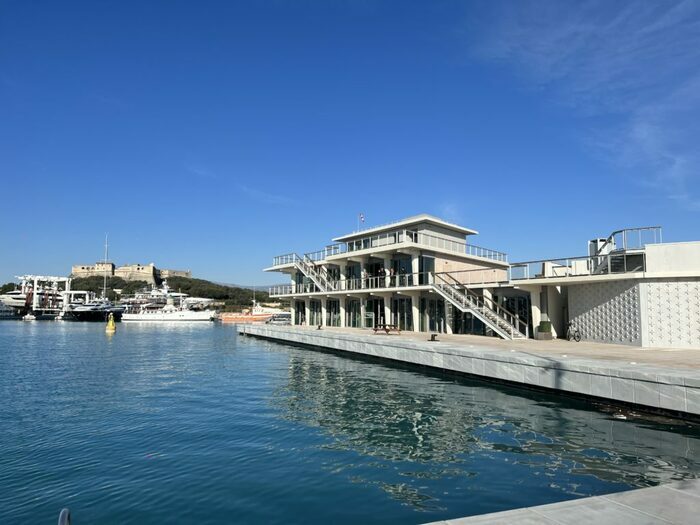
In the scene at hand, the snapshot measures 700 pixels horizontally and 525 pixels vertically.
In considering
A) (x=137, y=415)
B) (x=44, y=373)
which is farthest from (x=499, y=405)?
(x=44, y=373)

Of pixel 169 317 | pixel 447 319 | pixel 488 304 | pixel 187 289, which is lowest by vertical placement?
pixel 169 317

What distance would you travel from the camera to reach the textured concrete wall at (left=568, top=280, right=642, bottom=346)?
72.3 feet

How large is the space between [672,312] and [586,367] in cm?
915

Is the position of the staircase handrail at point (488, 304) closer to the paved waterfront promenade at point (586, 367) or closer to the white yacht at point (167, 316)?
the paved waterfront promenade at point (586, 367)

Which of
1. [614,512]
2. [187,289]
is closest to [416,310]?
[614,512]

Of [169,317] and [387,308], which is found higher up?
[387,308]

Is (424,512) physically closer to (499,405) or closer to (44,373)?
(499,405)

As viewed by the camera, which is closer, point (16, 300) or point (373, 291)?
point (373, 291)

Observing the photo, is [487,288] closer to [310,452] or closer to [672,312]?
[672,312]

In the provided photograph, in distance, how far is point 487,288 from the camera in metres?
31.3

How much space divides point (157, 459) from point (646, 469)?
403 inches

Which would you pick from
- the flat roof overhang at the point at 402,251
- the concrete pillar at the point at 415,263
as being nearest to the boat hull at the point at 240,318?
the flat roof overhang at the point at 402,251

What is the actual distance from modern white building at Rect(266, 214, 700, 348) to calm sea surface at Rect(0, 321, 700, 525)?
30.3ft

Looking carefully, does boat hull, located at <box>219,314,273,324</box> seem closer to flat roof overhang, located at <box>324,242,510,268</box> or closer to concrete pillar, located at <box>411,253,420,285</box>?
flat roof overhang, located at <box>324,242,510,268</box>
